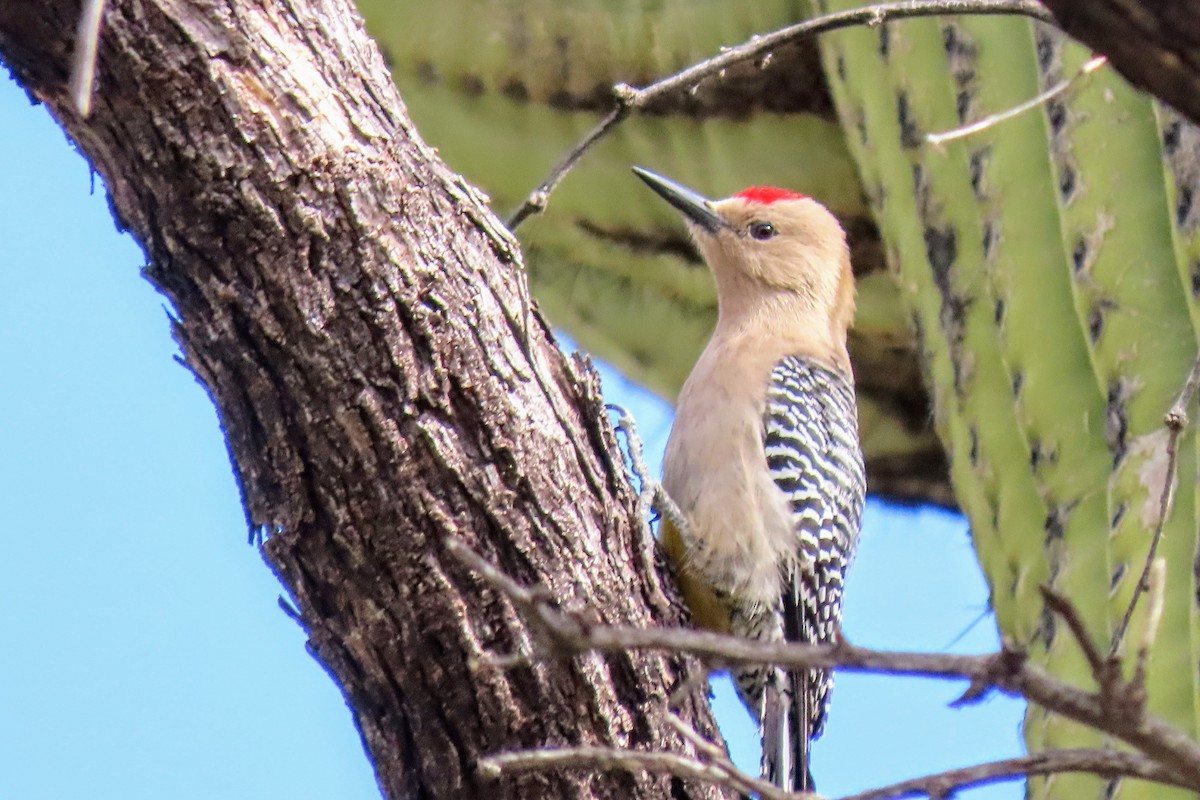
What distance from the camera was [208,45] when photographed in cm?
252

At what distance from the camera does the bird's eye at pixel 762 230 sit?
4797mm

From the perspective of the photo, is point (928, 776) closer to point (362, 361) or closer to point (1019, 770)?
point (1019, 770)

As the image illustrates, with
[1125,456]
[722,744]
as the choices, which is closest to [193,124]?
[722,744]

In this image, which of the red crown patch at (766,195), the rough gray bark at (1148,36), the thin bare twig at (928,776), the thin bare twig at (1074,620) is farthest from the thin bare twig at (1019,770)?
the red crown patch at (766,195)

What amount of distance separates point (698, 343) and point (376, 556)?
322 cm

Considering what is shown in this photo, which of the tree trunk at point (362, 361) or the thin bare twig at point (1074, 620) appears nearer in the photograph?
the thin bare twig at point (1074, 620)

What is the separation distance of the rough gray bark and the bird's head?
3.13 m

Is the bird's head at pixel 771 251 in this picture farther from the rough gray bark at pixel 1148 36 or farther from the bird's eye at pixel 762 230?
the rough gray bark at pixel 1148 36

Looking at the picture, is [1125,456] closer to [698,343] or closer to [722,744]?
[722,744]

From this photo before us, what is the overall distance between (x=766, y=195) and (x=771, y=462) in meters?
1.13

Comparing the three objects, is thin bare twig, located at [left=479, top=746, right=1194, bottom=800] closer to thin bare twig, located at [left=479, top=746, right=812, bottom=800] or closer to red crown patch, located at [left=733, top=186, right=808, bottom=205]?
thin bare twig, located at [left=479, top=746, right=812, bottom=800]

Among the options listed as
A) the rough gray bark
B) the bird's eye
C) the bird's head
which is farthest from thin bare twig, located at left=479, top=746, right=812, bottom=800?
the bird's eye

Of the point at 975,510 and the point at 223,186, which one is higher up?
the point at 975,510

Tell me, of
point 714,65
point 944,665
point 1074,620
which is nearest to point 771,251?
point 714,65
